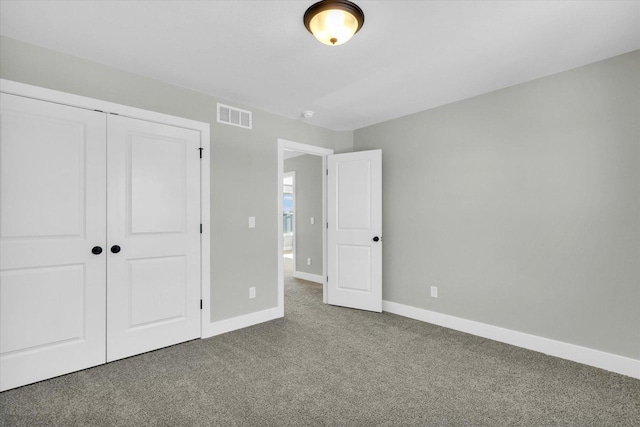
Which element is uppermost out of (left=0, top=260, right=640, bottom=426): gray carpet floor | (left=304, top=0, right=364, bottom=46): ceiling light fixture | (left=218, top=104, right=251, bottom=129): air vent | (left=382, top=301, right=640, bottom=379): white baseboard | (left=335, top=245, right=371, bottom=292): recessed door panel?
(left=304, top=0, right=364, bottom=46): ceiling light fixture

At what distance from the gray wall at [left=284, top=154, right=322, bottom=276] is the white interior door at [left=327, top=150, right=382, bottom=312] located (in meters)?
1.49

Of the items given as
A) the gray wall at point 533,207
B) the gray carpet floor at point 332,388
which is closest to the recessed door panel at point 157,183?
the gray carpet floor at point 332,388

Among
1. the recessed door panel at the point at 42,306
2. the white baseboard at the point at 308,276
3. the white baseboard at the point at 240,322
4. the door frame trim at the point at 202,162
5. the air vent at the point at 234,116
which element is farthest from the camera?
the white baseboard at the point at 308,276

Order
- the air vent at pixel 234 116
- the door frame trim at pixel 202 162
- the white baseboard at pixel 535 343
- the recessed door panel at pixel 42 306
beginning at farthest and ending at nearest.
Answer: the air vent at pixel 234 116, the door frame trim at pixel 202 162, the white baseboard at pixel 535 343, the recessed door panel at pixel 42 306

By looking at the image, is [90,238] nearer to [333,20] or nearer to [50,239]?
[50,239]

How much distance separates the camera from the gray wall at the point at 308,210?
587cm

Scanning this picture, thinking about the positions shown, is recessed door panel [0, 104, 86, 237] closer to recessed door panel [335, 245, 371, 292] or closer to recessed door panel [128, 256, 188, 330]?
recessed door panel [128, 256, 188, 330]

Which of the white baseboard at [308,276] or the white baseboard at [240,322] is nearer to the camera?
the white baseboard at [240,322]

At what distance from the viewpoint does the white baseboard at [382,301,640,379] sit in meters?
2.44

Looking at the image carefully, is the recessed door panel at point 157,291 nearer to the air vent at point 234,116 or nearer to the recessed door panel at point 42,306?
the recessed door panel at point 42,306

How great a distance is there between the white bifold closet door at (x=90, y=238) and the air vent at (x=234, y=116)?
40 cm

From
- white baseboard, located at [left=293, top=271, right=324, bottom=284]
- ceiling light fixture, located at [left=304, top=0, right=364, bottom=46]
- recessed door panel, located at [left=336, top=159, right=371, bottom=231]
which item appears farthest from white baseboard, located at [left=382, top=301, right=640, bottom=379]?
ceiling light fixture, located at [left=304, top=0, right=364, bottom=46]

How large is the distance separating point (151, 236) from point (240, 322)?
1.32 m

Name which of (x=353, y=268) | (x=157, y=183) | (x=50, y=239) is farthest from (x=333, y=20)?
(x=353, y=268)
